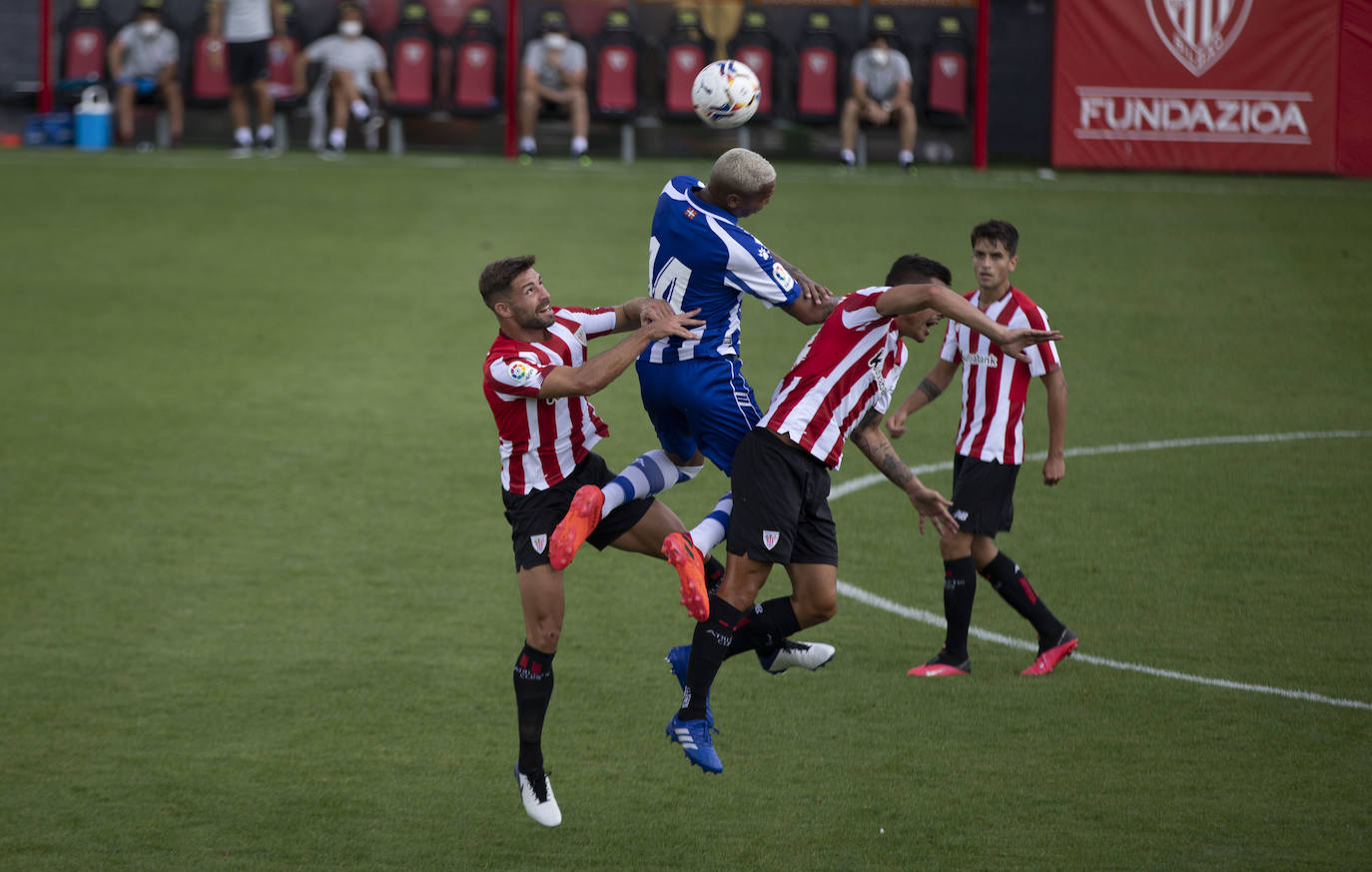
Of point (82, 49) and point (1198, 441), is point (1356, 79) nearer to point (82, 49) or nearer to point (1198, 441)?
point (1198, 441)

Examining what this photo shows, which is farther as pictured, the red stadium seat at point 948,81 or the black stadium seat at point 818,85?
the black stadium seat at point 818,85

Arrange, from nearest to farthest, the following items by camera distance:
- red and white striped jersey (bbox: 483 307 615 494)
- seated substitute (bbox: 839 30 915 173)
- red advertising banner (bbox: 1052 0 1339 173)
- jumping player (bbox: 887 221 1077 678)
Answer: red and white striped jersey (bbox: 483 307 615 494) < jumping player (bbox: 887 221 1077 678) < red advertising banner (bbox: 1052 0 1339 173) < seated substitute (bbox: 839 30 915 173)

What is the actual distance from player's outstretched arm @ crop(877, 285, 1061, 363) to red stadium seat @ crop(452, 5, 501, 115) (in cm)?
1538

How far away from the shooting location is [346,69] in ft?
64.5

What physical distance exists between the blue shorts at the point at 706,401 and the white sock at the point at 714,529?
208 millimetres

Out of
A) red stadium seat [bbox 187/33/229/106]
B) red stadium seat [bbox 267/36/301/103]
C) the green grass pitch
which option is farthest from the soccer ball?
red stadium seat [bbox 187/33/229/106]

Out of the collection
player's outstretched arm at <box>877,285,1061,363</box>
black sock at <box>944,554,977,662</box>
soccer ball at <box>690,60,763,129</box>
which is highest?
soccer ball at <box>690,60,763,129</box>

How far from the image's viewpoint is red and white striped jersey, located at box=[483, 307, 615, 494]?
6000mm

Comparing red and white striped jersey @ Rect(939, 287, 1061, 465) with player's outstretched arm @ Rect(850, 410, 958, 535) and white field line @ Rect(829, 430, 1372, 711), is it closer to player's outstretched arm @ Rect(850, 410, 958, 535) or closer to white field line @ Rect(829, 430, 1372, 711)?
player's outstretched arm @ Rect(850, 410, 958, 535)

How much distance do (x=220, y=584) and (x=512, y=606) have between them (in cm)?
182

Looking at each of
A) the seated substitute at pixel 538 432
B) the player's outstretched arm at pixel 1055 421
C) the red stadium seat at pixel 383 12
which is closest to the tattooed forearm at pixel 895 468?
Answer: the seated substitute at pixel 538 432

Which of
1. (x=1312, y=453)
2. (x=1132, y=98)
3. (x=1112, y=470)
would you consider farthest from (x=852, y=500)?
(x=1132, y=98)

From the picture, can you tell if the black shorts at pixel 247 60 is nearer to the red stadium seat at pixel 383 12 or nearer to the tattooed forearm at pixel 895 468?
Result: the red stadium seat at pixel 383 12

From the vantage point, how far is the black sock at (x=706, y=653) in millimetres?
6125
